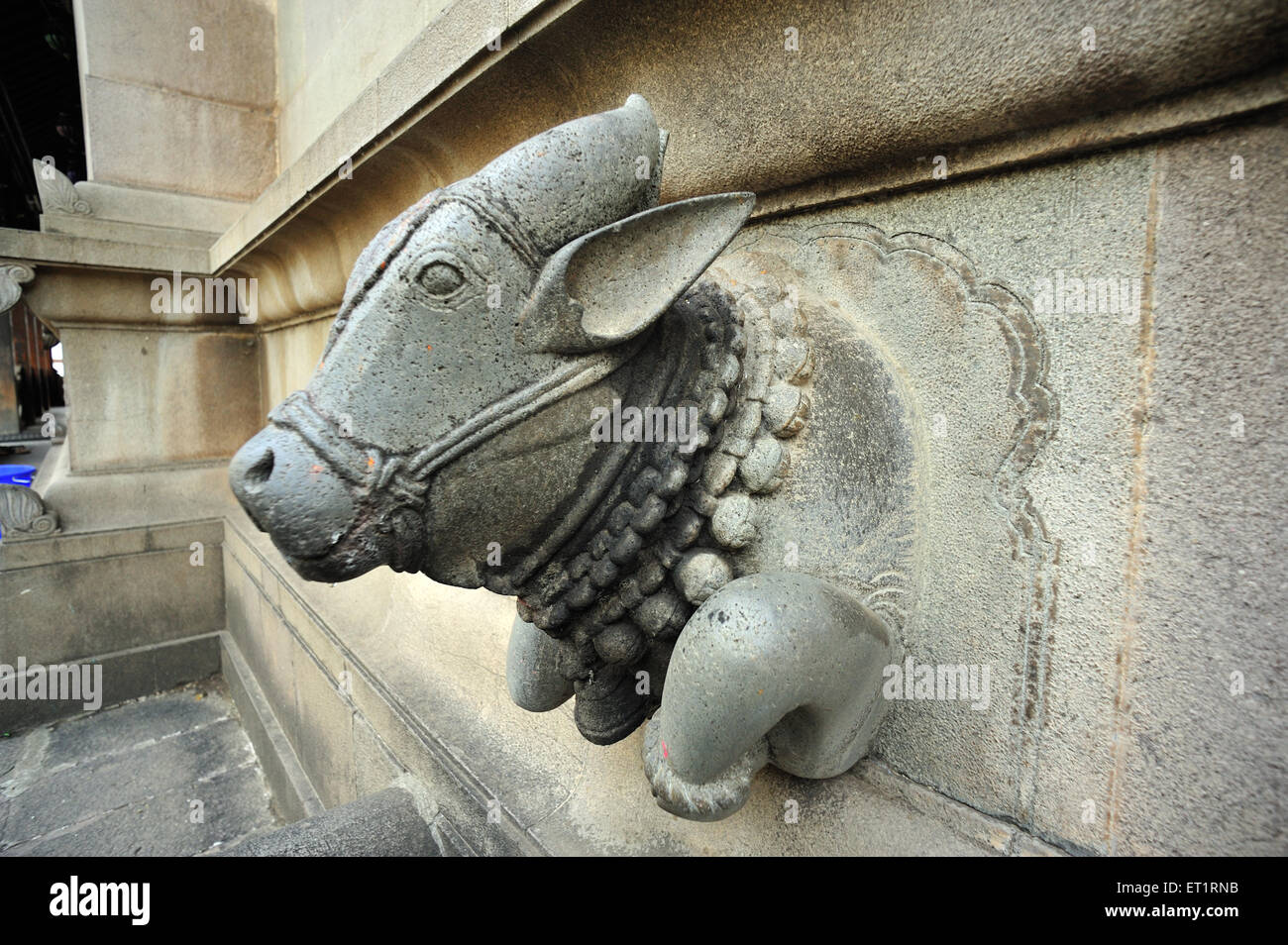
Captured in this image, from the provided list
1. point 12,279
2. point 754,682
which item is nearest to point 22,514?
point 12,279

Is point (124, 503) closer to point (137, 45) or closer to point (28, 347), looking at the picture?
point (137, 45)

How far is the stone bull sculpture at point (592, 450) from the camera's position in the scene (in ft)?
2.71

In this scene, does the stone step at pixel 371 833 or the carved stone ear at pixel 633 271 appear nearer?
the carved stone ear at pixel 633 271

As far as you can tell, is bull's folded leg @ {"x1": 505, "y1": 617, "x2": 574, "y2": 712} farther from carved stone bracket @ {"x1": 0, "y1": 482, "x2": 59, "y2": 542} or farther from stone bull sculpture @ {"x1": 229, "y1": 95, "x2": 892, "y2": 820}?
carved stone bracket @ {"x1": 0, "y1": 482, "x2": 59, "y2": 542}

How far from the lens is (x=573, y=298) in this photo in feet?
2.85

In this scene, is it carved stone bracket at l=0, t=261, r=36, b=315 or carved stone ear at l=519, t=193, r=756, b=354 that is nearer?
carved stone ear at l=519, t=193, r=756, b=354

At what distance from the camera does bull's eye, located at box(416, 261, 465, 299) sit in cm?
82

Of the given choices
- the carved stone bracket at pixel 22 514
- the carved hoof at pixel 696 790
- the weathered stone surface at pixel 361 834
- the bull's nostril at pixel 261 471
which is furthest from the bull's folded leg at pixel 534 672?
the carved stone bracket at pixel 22 514

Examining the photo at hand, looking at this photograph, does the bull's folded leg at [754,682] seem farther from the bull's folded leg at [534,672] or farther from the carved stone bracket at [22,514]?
the carved stone bracket at [22,514]

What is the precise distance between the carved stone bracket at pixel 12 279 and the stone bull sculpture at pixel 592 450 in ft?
12.2

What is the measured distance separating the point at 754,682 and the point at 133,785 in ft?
11.1

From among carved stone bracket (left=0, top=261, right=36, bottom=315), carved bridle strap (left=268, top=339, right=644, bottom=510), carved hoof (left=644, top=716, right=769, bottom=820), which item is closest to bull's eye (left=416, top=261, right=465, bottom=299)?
carved bridle strap (left=268, top=339, right=644, bottom=510)

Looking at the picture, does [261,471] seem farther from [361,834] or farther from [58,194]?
[58,194]

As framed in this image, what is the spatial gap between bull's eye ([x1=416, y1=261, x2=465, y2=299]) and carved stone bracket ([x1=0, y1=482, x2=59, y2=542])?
159 inches
